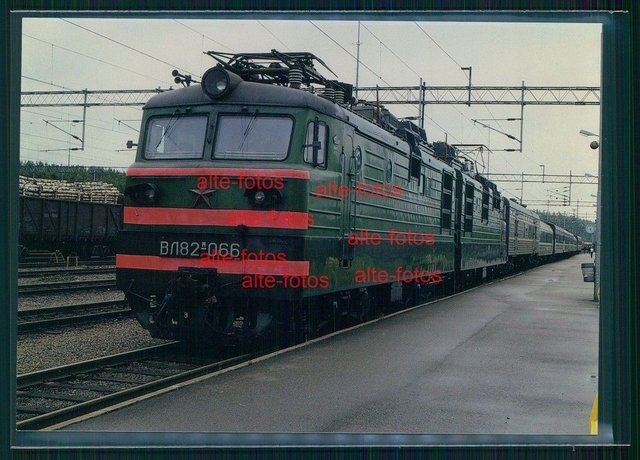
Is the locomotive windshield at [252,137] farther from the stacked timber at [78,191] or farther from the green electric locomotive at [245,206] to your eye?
the stacked timber at [78,191]

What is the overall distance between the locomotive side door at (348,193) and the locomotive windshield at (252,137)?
1204 mm

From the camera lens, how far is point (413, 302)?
578 inches

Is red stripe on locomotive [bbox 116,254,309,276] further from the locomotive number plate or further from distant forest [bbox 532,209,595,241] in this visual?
distant forest [bbox 532,209,595,241]

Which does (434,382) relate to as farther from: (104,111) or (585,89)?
(104,111)

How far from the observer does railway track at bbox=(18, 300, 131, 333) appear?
1034cm

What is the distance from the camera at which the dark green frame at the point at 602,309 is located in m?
5.35

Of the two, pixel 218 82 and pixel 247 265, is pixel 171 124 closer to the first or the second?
pixel 218 82

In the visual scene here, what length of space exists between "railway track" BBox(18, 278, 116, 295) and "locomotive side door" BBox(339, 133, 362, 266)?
7.37 m

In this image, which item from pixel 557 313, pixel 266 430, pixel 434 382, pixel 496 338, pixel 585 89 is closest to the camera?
pixel 266 430

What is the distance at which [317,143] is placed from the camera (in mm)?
8328

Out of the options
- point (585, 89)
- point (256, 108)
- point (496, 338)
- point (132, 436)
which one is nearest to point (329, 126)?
point (256, 108)

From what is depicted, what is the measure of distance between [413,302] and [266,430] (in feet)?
30.1

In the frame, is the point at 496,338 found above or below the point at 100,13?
below

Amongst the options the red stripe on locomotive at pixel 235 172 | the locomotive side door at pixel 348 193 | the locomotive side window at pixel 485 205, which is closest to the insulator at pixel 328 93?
the locomotive side door at pixel 348 193
